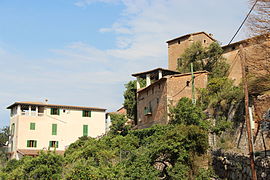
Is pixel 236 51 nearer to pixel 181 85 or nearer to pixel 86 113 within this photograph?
pixel 181 85

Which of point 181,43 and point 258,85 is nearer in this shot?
point 258,85

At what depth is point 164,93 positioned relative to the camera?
32.2 meters

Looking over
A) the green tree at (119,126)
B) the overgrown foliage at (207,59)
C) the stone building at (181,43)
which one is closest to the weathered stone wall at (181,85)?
the overgrown foliage at (207,59)

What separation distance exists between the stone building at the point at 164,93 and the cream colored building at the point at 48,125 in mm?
10979

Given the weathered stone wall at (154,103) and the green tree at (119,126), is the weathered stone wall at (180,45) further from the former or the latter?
the green tree at (119,126)

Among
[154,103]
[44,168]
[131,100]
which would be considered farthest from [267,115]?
[131,100]

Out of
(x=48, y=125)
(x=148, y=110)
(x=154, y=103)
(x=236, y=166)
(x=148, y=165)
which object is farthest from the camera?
(x=48, y=125)

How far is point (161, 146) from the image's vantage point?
20109 mm

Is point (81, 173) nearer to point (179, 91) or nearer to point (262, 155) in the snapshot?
point (262, 155)

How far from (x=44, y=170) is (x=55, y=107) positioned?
2475cm

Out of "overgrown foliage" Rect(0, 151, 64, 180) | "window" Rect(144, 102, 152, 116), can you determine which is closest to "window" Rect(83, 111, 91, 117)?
"window" Rect(144, 102, 152, 116)

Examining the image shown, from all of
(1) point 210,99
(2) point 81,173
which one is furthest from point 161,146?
(1) point 210,99

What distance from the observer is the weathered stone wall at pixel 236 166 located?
13984mm

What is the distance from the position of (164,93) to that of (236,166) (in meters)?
15.7
